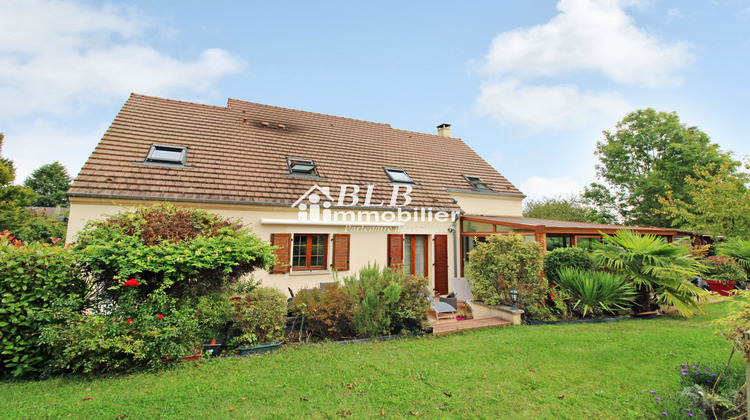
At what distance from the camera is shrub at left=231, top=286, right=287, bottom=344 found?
6.10 metres

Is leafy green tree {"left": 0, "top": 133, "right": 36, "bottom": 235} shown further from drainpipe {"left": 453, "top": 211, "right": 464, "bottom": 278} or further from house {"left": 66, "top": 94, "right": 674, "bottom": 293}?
drainpipe {"left": 453, "top": 211, "right": 464, "bottom": 278}

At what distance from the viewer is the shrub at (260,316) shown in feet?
20.0

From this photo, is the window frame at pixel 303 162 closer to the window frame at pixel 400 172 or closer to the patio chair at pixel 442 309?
the window frame at pixel 400 172

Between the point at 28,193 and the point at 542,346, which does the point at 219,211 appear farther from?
the point at 28,193

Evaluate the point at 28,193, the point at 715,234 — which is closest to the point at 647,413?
the point at 715,234

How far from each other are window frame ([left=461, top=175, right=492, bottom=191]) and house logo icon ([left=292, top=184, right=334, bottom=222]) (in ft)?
24.2

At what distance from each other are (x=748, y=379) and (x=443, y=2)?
12908 millimetres

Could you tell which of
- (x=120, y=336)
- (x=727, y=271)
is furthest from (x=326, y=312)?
(x=727, y=271)

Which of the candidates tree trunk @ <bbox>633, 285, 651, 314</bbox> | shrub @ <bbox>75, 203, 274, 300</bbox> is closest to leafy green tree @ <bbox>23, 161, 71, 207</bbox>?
shrub @ <bbox>75, 203, 274, 300</bbox>

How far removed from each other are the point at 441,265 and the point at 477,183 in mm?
5130

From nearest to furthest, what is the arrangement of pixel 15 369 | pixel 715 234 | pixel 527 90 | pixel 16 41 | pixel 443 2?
pixel 15 369, pixel 16 41, pixel 443 2, pixel 527 90, pixel 715 234

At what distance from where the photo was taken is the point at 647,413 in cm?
375

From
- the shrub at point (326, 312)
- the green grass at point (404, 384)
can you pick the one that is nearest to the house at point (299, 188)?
the shrub at point (326, 312)

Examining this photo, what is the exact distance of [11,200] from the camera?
2339 centimetres
